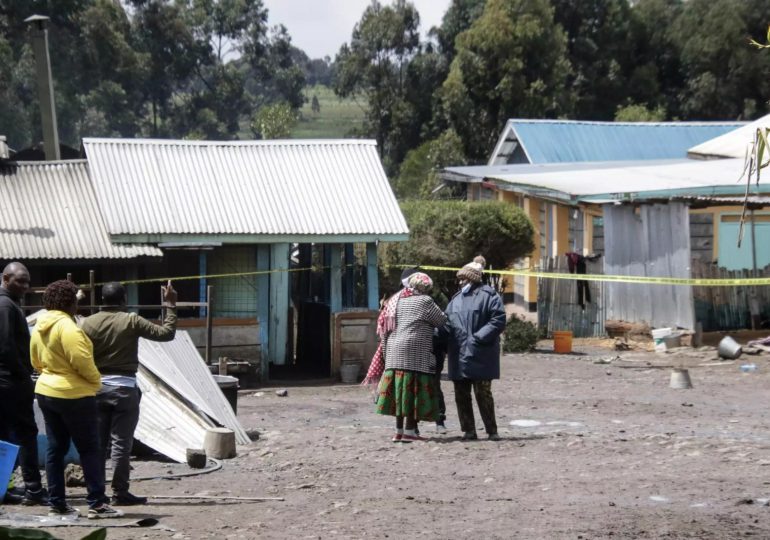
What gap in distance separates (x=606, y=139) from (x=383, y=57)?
13.6m

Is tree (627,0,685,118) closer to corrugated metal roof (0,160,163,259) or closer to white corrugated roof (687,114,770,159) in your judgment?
white corrugated roof (687,114,770,159)

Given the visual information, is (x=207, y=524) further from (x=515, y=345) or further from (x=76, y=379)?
(x=515, y=345)

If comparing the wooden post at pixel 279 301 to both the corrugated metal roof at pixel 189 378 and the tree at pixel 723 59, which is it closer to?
the corrugated metal roof at pixel 189 378

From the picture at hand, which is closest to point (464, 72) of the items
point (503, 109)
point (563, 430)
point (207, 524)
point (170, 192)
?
point (503, 109)

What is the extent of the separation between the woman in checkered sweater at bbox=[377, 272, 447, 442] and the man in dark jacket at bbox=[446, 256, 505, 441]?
21 centimetres

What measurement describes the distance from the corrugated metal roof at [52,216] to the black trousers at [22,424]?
31.4 feet

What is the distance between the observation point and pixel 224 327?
19.2m

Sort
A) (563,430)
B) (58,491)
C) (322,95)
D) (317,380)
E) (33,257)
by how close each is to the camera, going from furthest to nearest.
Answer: (322,95)
(317,380)
(33,257)
(563,430)
(58,491)

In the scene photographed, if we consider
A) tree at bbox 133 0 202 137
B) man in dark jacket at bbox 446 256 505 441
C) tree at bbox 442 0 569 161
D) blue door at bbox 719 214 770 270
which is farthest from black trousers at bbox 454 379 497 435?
tree at bbox 133 0 202 137

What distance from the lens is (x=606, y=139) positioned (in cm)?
3784

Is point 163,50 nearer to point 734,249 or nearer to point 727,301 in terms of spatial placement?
point 734,249

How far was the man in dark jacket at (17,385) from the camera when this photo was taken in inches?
344

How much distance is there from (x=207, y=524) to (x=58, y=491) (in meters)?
0.96

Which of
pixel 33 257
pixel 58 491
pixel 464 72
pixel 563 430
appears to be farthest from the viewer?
pixel 464 72
